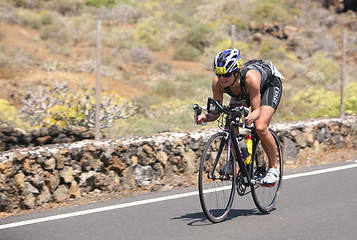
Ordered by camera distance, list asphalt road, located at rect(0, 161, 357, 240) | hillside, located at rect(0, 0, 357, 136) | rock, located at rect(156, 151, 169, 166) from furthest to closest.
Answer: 1. hillside, located at rect(0, 0, 357, 136)
2. rock, located at rect(156, 151, 169, 166)
3. asphalt road, located at rect(0, 161, 357, 240)

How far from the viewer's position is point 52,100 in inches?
529

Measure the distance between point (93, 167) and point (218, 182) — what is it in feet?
6.28

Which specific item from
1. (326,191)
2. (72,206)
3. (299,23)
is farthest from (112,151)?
(299,23)

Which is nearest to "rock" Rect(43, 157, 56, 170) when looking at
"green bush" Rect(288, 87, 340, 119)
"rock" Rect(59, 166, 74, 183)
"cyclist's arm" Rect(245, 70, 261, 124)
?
"rock" Rect(59, 166, 74, 183)

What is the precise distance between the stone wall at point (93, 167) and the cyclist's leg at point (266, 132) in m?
1.87

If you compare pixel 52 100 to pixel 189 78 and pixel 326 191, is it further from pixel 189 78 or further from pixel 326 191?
pixel 189 78

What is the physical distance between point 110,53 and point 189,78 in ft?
21.6

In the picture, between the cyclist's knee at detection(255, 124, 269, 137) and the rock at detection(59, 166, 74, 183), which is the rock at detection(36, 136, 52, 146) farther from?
the cyclist's knee at detection(255, 124, 269, 137)

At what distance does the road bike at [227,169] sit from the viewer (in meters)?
5.48

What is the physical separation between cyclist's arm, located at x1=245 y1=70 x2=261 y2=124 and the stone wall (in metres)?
2.21

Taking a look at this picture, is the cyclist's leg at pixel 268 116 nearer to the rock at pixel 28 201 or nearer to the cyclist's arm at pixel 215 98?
the cyclist's arm at pixel 215 98

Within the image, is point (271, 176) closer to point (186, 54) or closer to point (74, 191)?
point (74, 191)

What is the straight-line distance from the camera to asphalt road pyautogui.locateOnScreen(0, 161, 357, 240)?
5.34 m

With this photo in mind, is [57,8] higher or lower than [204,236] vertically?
higher
